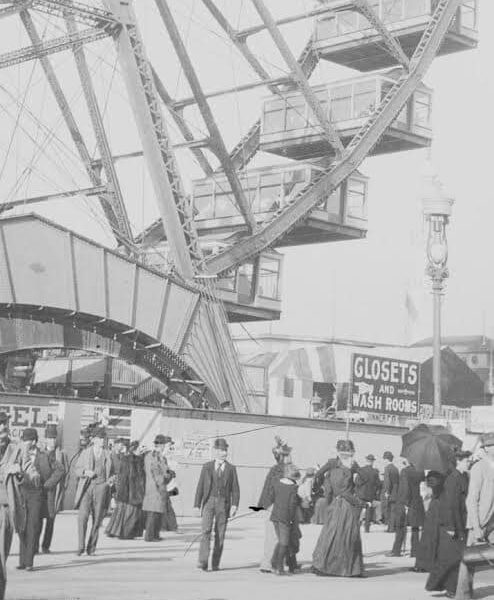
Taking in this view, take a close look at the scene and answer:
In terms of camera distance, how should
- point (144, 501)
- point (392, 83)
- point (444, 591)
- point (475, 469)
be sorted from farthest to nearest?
point (392, 83), point (144, 501), point (444, 591), point (475, 469)

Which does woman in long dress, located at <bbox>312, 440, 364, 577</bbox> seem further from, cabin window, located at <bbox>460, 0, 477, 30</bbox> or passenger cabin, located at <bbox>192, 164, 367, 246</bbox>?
cabin window, located at <bbox>460, 0, 477, 30</bbox>

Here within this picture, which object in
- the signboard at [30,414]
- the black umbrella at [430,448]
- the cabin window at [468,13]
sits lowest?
the black umbrella at [430,448]

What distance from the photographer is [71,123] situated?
5162 centimetres

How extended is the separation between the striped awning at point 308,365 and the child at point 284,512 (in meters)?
44.7

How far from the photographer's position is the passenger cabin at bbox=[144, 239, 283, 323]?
1831 inches

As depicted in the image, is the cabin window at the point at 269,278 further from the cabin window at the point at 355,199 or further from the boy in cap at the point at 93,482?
the boy in cap at the point at 93,482

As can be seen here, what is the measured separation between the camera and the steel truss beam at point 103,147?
47.2 metres

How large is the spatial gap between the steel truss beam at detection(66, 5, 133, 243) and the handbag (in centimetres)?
3567

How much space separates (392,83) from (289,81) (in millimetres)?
4454

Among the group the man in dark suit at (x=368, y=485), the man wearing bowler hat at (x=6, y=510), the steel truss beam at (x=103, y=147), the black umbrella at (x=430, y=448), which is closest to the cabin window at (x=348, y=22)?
the steel truss beam at (x=103, y=147)

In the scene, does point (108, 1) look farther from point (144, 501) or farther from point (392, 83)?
point (144, 501)

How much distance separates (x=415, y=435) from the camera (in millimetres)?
14945

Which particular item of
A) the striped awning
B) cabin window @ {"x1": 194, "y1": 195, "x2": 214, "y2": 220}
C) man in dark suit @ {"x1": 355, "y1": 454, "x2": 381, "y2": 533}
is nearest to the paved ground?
man in dark suit @ {"x1": 355, "y1": 454, "x2": 381, "y2": 533}

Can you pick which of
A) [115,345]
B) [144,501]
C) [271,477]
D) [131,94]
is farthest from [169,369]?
[271,477]
